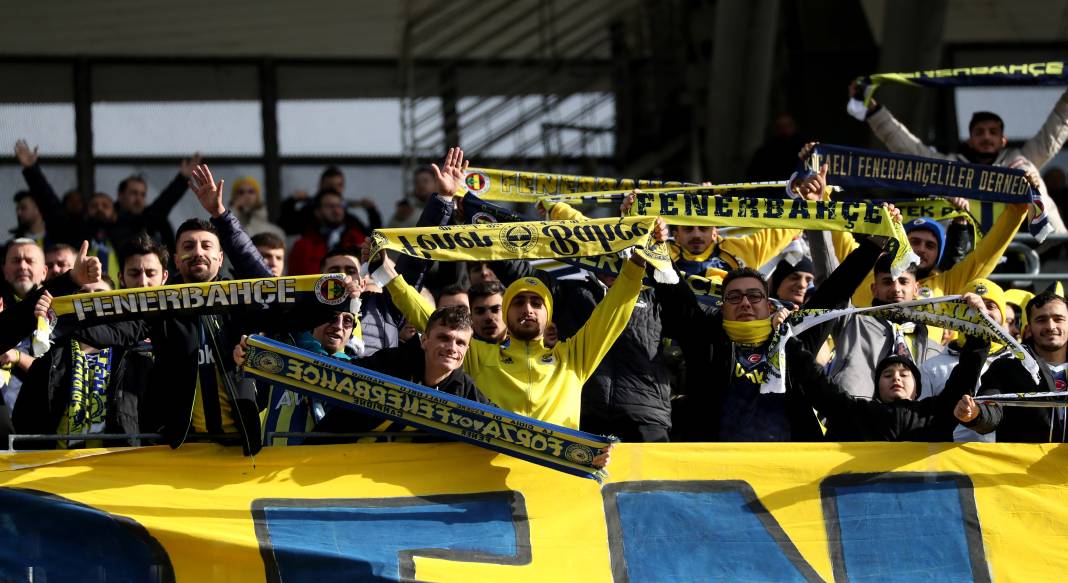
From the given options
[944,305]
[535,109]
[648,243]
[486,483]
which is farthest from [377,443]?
[535,109]

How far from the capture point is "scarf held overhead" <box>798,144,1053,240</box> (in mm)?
9305

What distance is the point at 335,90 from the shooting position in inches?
708

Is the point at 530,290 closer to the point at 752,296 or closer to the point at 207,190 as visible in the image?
the point at 752,296

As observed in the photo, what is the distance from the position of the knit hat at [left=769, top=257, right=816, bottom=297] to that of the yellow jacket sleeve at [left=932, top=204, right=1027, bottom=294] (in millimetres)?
757

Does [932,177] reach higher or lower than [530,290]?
higher

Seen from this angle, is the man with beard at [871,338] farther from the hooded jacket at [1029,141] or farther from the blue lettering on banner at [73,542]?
the blue lettering on banner at [73,542]

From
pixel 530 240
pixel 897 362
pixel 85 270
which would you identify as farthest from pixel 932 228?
pixel 85 270

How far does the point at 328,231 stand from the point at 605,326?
491 centimetres

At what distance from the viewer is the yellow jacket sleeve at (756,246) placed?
33.2 feet

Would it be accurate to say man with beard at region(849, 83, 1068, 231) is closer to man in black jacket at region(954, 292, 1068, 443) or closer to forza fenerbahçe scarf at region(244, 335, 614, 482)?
man in black jacket at region(954, 292, 1068, 443)

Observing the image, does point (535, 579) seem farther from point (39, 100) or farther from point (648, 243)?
point (39, 100)

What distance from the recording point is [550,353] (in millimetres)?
7742

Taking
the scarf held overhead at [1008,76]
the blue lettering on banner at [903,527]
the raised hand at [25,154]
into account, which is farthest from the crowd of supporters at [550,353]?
the raised hand at [25,154]

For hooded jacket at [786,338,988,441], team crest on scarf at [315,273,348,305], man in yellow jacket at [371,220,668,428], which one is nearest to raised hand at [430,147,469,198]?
man in yellow jacket at [371,220,668,428]
